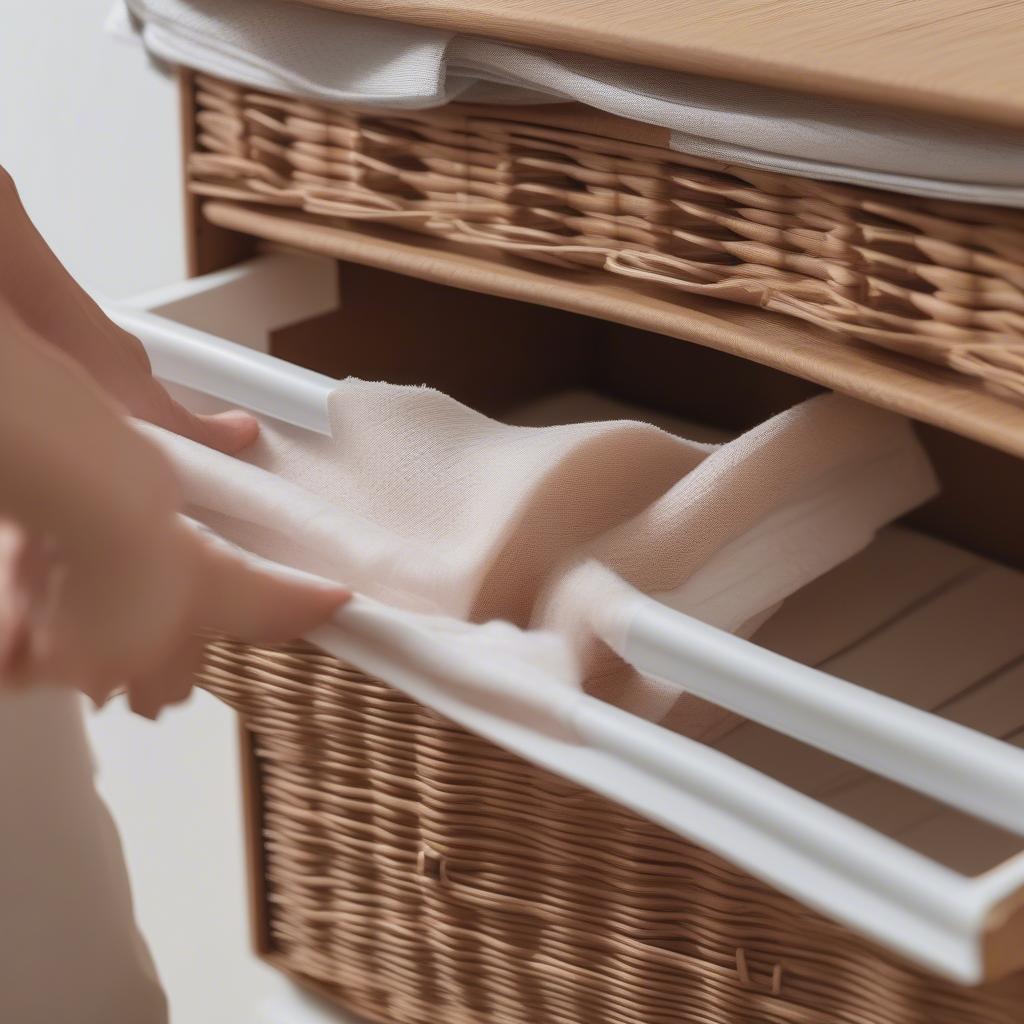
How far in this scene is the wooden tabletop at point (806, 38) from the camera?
0.51 m

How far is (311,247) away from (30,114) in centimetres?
67

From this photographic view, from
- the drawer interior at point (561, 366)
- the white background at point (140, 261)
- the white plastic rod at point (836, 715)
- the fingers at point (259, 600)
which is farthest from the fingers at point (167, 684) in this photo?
the white background at point (140, 261)

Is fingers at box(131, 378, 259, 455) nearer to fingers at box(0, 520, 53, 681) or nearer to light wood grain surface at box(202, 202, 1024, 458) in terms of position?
light wood grain surface at box(202, 202, 1024, 458)

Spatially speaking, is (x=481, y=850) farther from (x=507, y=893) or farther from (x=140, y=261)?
(x=140, y=261)

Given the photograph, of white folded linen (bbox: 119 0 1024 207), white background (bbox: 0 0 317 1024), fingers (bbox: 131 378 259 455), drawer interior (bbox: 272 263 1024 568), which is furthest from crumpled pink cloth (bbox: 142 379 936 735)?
white background (bbox: 0 0 317 1024)

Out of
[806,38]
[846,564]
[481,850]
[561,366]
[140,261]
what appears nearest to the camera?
[806,38]

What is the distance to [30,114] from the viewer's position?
1.31m

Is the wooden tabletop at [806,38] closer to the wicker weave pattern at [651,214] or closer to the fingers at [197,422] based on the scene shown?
the wicker weave pattern at [651,214]

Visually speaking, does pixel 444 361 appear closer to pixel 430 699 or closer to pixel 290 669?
pixel 290 669

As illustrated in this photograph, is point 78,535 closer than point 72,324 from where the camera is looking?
Yes

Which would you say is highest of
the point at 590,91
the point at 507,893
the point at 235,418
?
the point at 590,91

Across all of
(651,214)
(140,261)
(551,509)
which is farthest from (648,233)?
(140,261)

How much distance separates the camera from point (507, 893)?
684 millimetres

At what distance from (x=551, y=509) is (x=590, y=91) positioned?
16 centimetres
